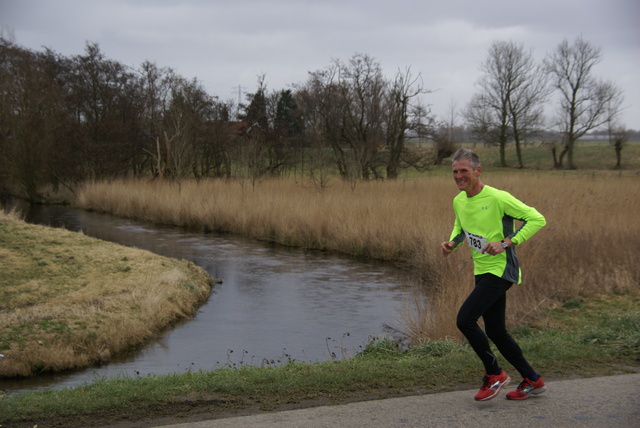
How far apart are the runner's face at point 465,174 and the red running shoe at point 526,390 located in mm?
1596

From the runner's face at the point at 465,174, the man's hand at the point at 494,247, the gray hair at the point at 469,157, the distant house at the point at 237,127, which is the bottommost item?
the man's hand at the point at 494,247

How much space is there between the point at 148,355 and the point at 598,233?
9.25 meters

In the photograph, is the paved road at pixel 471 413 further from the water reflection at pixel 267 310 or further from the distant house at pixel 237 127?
the distant house at pixel 237 127

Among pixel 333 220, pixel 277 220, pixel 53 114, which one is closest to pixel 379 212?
pixel 333 220

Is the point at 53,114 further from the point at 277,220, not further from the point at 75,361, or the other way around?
the point at 75,361

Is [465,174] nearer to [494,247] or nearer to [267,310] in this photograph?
[494,247]

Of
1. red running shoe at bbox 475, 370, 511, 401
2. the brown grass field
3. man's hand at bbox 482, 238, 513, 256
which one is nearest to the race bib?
man's hand at bbox 482, 238, 513, 256

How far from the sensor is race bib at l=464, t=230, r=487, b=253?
5066 millimetres

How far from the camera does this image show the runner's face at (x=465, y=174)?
5.14 metres

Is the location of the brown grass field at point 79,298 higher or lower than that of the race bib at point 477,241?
lower

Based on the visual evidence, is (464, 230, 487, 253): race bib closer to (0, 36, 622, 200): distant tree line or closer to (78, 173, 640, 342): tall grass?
(78, 173, 640, 342): tall grass

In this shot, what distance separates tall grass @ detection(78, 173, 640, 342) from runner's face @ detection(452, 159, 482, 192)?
4313 millimetres

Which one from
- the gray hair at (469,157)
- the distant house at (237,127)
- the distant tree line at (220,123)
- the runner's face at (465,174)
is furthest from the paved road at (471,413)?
the distant house at (237,127)

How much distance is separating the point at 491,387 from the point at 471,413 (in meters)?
0.35
